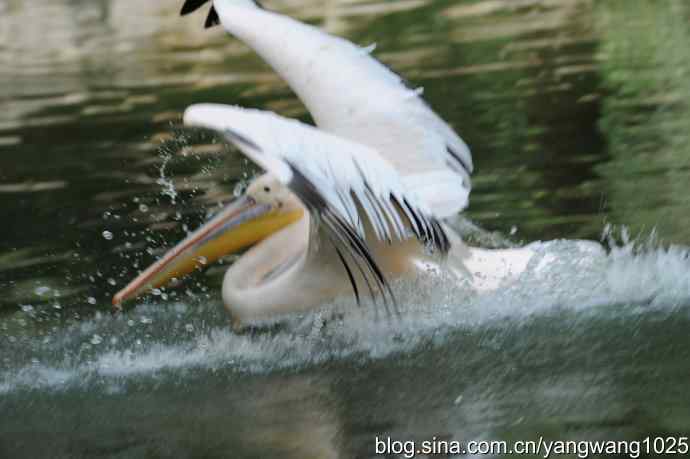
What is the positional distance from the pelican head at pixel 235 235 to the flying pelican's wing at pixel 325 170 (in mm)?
1117

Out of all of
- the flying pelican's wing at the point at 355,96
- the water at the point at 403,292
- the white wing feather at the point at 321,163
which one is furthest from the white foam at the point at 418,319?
the white wing feather at the point at 321,163

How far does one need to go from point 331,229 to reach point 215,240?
47.9 inches

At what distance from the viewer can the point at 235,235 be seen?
251 inches

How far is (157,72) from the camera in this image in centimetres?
1411

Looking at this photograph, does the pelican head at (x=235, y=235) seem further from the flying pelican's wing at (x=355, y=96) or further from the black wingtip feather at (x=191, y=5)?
the black wingtip feather at (x=191, y=5)

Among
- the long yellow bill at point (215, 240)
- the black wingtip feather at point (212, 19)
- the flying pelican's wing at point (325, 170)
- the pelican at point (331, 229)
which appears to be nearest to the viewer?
the flying pelican's wing at point (325, 170)

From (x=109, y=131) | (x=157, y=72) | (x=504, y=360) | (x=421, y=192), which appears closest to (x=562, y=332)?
(x=504, y=360)

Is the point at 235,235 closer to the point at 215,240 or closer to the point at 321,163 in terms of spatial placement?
the point at 215,240

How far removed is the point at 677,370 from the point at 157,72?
9.88 m

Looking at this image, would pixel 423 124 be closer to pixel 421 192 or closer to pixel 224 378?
pixel 421 192

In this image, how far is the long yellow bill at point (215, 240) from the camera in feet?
20.0

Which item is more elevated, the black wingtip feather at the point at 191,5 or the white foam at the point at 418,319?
the black wingtip feather at the point at 191,5

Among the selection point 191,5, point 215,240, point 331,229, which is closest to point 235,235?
point 215,240

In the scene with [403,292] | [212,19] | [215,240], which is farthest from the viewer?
[212,19]
